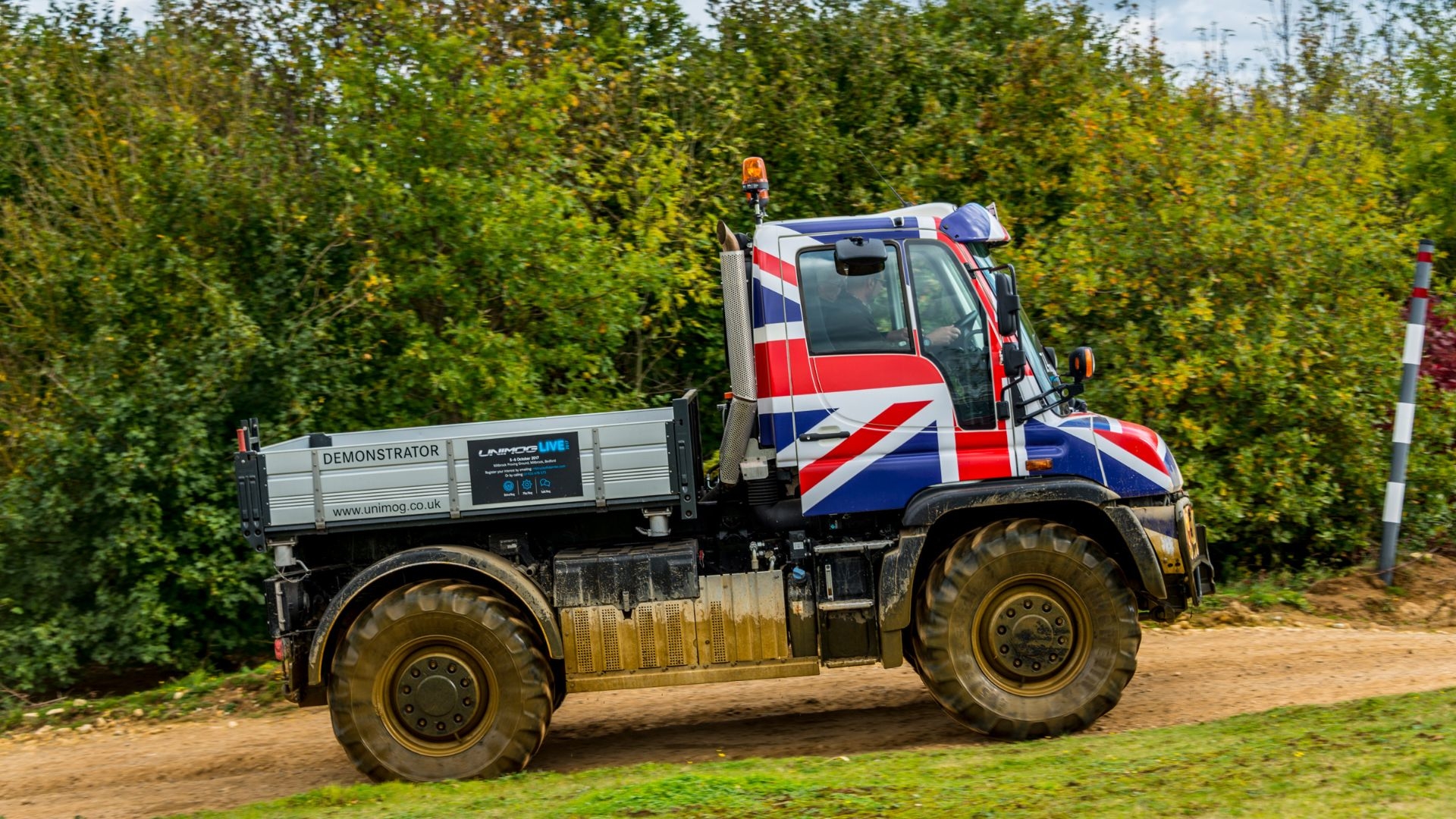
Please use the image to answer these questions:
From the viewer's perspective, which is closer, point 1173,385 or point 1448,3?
point 1173,385

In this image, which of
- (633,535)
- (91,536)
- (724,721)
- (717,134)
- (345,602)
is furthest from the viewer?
(717,134)

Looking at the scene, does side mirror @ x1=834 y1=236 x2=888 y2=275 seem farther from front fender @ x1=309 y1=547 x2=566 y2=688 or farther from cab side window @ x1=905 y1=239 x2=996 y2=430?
front fender @ x1=309 y1=547 x2=566 y2=688

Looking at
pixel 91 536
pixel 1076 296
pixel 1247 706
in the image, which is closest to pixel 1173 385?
pixel 1076 296

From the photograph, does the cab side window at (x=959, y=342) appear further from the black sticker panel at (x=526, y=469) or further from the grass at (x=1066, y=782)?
the black sticker panel at (x=526, y=469)

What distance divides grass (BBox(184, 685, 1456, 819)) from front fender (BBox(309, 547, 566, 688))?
2.48ft

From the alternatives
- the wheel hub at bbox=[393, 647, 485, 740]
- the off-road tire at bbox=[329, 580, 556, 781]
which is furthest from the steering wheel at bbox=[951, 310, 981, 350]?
the wheel hub at bbox=[393, 647, 485, 740]

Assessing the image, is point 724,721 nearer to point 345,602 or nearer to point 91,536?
point 345,602

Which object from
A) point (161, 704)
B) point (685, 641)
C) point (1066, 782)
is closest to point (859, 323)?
point (685, 641)

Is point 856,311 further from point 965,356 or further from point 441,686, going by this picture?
point 441,686

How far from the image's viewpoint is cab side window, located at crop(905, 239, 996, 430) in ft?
23.7

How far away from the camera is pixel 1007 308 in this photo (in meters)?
7.05

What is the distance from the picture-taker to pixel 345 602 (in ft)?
23.5

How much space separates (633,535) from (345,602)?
1.68 metres

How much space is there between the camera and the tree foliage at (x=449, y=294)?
11.1m
